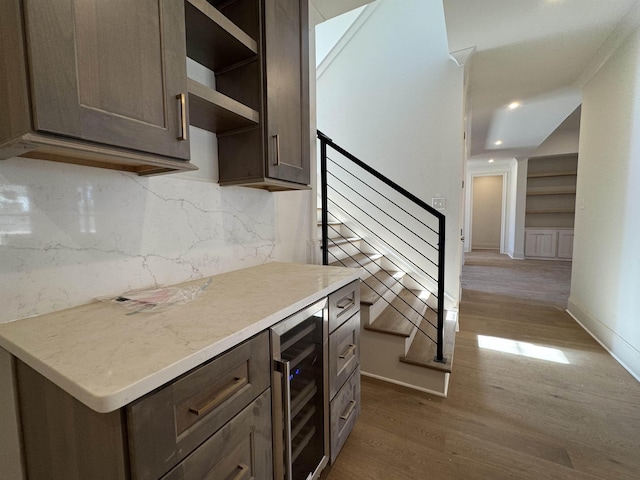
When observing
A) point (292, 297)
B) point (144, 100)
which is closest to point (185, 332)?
point (292, 297)

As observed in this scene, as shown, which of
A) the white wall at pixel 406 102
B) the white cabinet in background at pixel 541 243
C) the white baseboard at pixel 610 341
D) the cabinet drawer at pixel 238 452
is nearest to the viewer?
the cabinet drawer at pixel 238 452

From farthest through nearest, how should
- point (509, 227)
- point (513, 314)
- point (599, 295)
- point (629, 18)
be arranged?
point (509, 227) → point (513, 314) → point (599, 295) → point (629, 18)

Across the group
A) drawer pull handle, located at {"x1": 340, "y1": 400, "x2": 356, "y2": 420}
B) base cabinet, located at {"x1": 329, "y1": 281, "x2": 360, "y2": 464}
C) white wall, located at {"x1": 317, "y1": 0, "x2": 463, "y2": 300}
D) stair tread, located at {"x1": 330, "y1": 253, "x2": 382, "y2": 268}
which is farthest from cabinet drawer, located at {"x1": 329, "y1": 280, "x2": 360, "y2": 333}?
white wall, located at {"x1": 317, "y1": 0, "x2": 463, "y2": 300}

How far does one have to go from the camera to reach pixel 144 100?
78 cm

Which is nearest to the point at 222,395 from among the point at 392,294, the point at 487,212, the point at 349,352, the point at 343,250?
the point at 349,352

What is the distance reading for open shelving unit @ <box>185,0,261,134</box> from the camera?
1.01 meters

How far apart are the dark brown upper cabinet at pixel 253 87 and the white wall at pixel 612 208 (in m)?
2.62

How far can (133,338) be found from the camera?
0.64 meters

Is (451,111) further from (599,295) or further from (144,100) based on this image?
(144,100)

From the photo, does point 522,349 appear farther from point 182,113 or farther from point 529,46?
point 182,113

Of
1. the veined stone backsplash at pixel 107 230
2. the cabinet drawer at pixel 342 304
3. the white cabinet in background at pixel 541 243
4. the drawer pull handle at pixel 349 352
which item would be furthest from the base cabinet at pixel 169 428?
the white cabinet in background at pixel 541 243

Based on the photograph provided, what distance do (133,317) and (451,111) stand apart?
3.07 metres

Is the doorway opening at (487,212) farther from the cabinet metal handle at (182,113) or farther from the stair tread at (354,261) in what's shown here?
the cabinet metal handle at (182,113)

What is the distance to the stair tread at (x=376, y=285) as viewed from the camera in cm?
209
